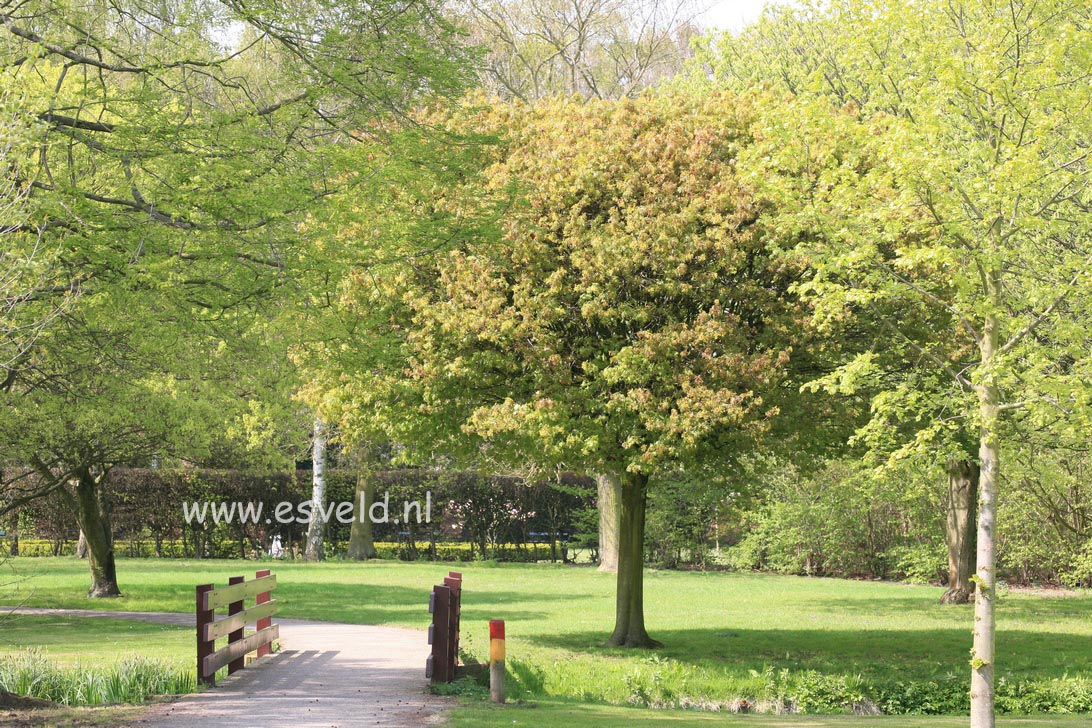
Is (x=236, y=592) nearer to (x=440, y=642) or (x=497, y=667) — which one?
(x=440, y=642)

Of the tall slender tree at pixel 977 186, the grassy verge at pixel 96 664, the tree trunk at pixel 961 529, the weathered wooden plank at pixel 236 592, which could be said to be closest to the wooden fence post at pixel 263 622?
the weathered wooden plank at pixel 236 592

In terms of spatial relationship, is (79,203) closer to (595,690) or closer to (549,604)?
(595,690)

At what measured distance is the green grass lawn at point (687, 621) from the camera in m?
14.0

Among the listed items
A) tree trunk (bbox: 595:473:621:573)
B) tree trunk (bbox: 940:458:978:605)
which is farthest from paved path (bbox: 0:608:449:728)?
tree trunk (bbox: 595:473:621:573)

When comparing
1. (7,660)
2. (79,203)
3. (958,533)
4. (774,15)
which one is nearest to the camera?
(79,203)

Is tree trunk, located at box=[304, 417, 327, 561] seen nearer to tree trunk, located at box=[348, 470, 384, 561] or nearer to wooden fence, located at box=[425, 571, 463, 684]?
tree trunk, located at box=[348, 470, 384, 561]

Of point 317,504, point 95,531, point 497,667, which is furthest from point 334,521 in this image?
point 497,667

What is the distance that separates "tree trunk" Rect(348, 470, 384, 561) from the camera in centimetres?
3597

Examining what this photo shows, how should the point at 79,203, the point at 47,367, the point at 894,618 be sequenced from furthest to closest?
the point at 894,618
the point at 47,367
the point at 79,203

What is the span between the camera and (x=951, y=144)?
39.9 feet

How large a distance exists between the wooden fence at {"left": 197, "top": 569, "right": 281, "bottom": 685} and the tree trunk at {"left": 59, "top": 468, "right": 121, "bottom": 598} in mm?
7998

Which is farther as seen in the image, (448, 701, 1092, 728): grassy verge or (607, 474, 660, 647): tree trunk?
→ (607, 474, 660, 647): tree trunk

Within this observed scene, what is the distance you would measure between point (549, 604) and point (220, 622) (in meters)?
11.5

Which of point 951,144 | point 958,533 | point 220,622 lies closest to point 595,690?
point 220,622
